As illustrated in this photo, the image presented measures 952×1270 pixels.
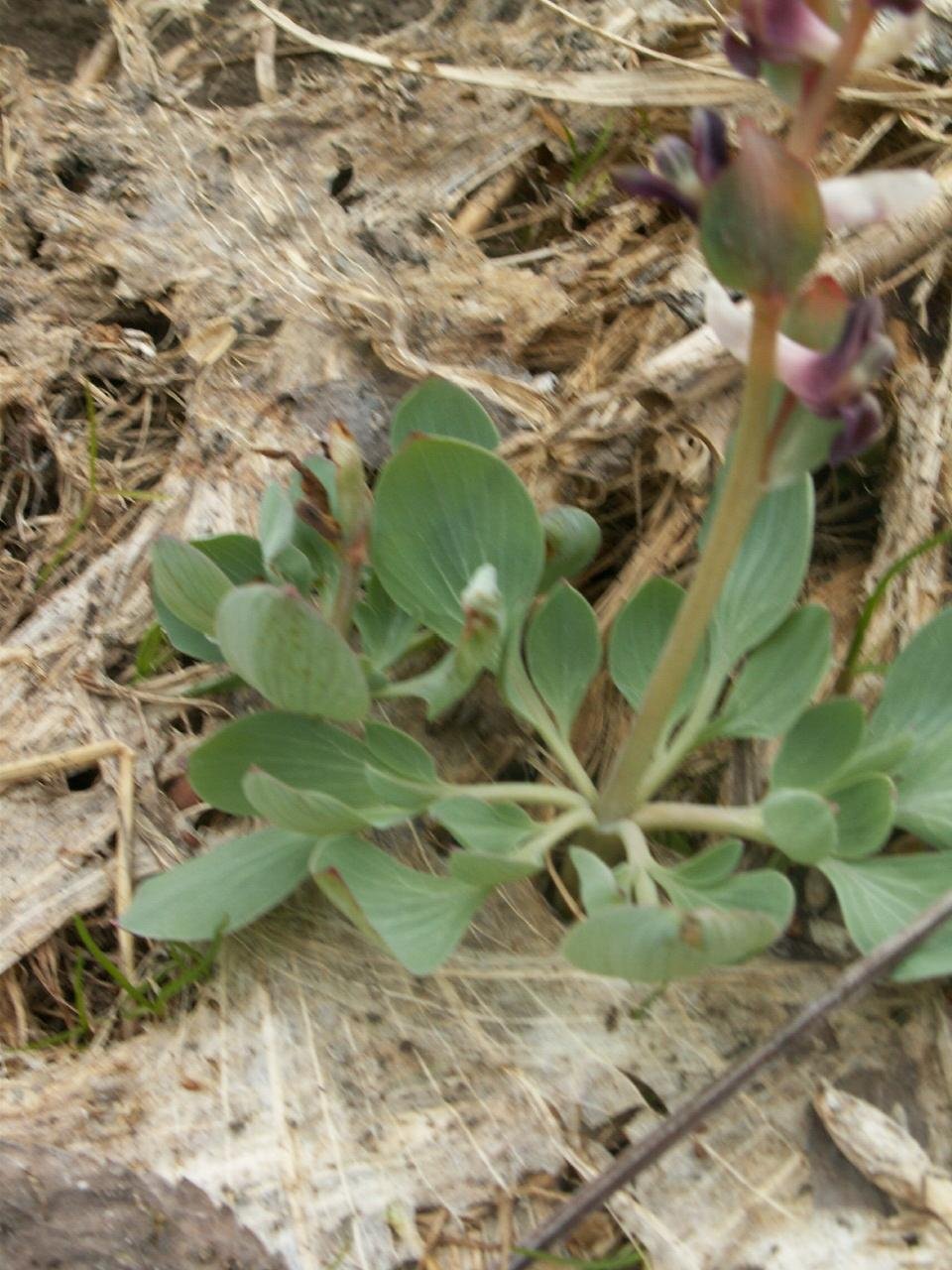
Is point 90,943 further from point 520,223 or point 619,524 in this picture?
point 520,223

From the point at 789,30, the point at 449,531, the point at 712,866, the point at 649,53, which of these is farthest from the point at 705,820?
the point at 649,53

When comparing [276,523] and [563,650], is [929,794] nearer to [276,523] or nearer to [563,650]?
[563,650]

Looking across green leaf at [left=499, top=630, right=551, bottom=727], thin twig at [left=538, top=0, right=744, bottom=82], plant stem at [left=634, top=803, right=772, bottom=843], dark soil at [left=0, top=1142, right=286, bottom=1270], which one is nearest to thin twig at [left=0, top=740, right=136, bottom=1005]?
dark soil at [left=0, top=1142, right=286, bottom=1270]

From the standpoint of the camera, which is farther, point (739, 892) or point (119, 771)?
point (119, 771)

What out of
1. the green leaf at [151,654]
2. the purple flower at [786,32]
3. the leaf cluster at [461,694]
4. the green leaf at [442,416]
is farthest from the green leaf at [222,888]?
the purple flower at [786,32]

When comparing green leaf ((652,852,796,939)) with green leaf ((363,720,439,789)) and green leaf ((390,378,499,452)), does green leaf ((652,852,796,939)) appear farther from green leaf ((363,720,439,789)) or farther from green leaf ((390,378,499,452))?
green leaf ((390,378,499,452))

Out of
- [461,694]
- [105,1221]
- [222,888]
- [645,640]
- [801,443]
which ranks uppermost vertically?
[801,443]

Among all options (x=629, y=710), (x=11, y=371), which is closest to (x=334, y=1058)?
(x=629, y=710)
